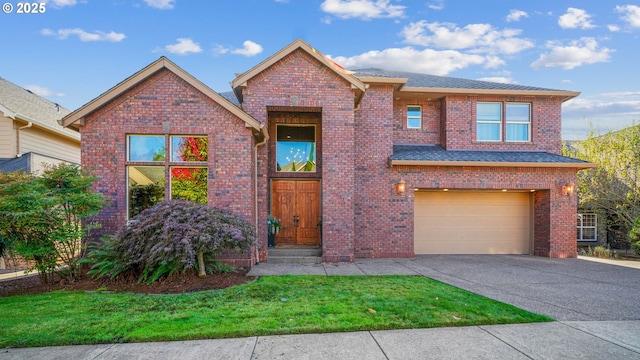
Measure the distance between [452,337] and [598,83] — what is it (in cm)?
1664

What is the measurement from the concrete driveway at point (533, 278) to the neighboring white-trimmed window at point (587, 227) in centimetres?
671

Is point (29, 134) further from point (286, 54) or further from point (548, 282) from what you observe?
point (548, 282)

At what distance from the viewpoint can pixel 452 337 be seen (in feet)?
14.0

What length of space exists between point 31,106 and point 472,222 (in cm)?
1937

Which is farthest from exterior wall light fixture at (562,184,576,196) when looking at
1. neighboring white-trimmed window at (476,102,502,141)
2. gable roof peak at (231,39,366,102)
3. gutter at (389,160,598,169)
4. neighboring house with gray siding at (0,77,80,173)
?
neighboring house with gray siding at (0,77,80,173)

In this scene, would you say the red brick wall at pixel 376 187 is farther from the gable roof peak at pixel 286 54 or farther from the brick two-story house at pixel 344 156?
the gable roof peak at pixel 286 54

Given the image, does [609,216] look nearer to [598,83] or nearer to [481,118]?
[598,83]

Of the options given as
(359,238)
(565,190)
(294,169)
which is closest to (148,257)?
(294,169)

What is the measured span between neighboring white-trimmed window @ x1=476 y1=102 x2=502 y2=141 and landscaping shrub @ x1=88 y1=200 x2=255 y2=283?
985 centimetres

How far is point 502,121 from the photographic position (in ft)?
40.9

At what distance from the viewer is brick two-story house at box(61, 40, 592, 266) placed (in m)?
8.86

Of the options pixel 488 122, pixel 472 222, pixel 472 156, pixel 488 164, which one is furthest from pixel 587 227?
pixel 472 156

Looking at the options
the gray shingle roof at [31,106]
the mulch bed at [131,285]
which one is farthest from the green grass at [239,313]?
the gray shingle roof at [31,106]

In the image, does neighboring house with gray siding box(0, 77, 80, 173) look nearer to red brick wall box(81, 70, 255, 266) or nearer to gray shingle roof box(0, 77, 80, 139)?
gray shingle roof box(0, 77, 80, 139)
